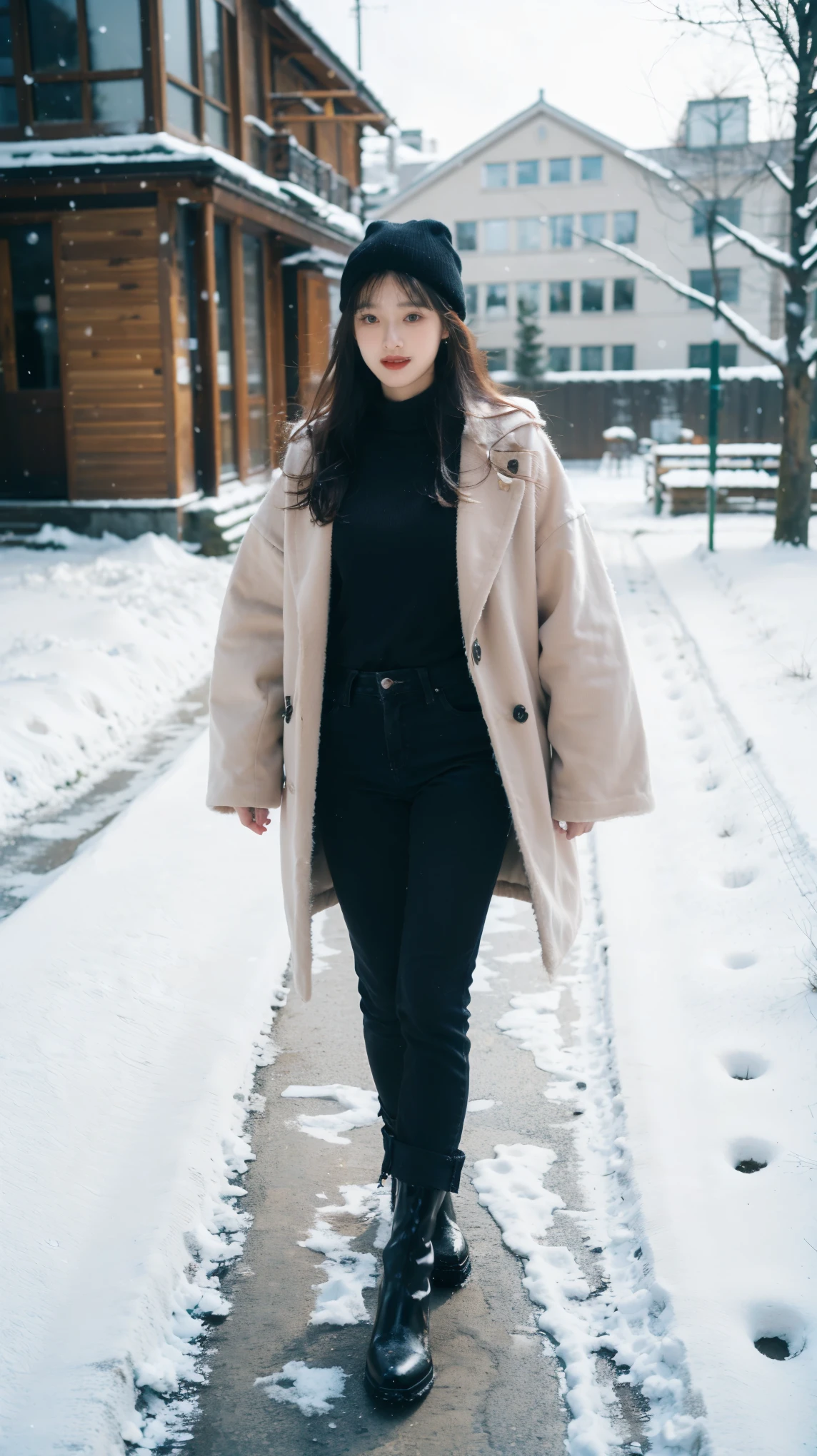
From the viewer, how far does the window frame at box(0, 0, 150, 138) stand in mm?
12859

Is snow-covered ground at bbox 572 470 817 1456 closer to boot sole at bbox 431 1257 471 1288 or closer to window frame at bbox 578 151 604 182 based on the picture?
boot sole at bbox 431 1257 471 1288

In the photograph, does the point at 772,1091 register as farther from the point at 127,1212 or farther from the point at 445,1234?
the point at 127,1212

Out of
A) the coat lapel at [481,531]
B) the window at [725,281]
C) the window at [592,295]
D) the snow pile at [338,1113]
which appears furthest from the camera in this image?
the window at [592,295]

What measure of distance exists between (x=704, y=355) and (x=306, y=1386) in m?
40.7

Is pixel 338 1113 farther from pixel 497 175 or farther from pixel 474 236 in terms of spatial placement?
pixel 497 175

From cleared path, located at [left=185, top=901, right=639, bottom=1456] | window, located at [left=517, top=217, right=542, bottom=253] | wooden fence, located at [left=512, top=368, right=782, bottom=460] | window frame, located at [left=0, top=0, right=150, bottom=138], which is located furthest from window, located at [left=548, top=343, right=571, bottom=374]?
cleared path, located at [left=185, top=901, right=639, bottom=1456]

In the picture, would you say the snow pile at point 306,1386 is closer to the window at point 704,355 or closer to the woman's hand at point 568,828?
the woman's hand at point 568,828

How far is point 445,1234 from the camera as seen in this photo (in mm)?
2475

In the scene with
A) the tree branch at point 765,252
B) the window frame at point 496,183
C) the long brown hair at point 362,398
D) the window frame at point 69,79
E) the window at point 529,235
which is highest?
the window frame at point 496,183

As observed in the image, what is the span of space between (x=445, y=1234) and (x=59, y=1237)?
0.79m

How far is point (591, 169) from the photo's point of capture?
39594 mm

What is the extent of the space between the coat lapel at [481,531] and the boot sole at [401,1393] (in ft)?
4.32

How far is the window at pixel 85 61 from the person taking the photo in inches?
508

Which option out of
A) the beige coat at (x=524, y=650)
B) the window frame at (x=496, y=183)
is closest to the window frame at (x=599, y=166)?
the window frame at (x=496, y=183)
